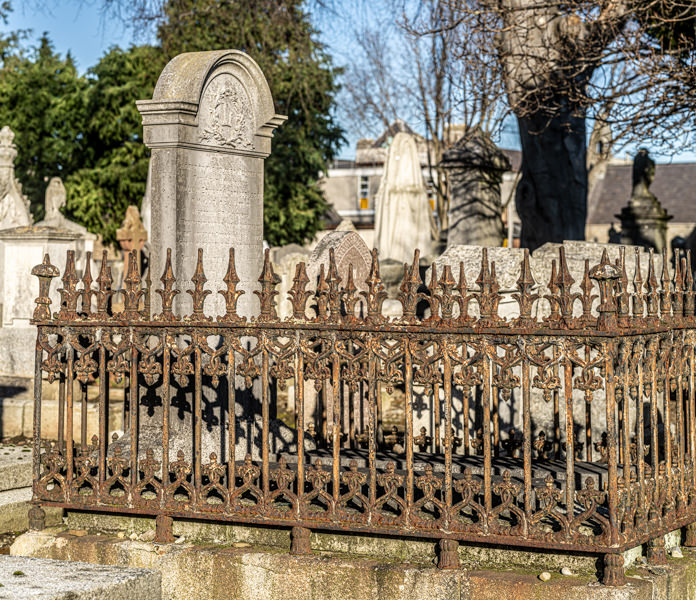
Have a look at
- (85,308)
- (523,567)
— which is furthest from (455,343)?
(85,308)

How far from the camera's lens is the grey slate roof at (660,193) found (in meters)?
54.0

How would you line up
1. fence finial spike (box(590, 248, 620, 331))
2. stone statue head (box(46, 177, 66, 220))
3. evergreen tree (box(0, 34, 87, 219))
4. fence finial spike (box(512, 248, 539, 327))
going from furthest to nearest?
evergreen tree (box(0, 34, 87, 219)), stone statue head (box(46, 177, 66, 220)), fence finial spike (box(512, 248, 539, 327)), fence finial spike (box(590, 248, 620, 331))

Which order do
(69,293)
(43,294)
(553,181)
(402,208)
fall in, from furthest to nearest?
(402,208) < (553,181) < (43,294) < (69,293)

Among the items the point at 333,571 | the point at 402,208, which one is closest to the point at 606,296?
the point at 333,571

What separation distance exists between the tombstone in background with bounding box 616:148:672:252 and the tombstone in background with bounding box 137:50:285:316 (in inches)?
700

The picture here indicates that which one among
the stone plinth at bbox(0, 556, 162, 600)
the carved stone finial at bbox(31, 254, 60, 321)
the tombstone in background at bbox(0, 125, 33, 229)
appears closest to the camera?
the stone plinth at bbox(0, 556, 162, 600)

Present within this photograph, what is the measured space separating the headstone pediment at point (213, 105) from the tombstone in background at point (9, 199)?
10719mm

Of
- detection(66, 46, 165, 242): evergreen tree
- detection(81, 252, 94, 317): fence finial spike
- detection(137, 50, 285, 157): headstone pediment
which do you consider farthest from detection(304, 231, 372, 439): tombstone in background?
detection(66, 46, 165, 242): evergreen tree

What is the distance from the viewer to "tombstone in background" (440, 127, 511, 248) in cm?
1702

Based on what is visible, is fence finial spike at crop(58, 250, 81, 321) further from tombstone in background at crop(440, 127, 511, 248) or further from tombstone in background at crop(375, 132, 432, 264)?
tombstone in background at crop(375, 132, 432, 264)

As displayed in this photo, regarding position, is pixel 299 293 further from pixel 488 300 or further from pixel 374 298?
pixel 488 300

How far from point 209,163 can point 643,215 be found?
18.8 metres

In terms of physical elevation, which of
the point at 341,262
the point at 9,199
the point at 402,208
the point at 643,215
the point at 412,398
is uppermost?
the point at 643,215

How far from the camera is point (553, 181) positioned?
14.9 metres
